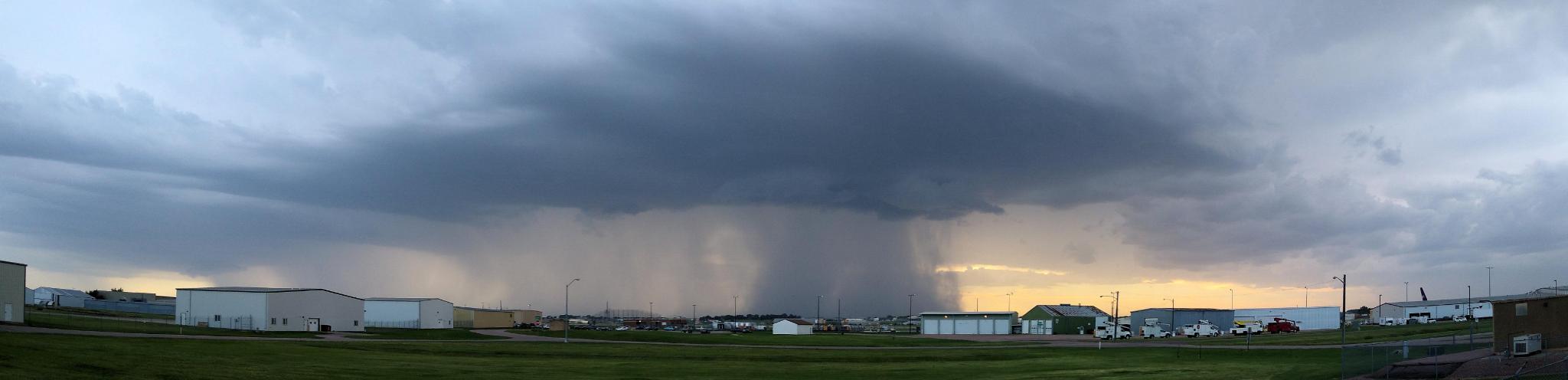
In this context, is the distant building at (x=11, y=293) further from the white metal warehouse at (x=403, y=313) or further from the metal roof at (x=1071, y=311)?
the metal roof at (x=1071, y=311)

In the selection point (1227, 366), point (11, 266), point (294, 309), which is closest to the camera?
point (1227, 366)

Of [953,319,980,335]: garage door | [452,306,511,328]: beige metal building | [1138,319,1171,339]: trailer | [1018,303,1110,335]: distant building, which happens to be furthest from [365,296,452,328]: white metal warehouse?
[1138,319,1171,339]: trailer

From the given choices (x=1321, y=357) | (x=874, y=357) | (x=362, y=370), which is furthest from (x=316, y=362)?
(x=1321, y=357)

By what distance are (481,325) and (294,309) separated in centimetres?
6037

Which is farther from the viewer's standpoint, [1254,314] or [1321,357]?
[1254,314]

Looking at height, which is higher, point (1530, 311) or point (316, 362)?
point (1530, 311)

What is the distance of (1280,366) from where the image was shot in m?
65.9

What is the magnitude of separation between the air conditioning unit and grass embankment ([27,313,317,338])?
348ft

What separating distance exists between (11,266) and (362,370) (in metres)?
60.7

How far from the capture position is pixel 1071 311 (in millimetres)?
188625

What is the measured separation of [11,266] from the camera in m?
96.1

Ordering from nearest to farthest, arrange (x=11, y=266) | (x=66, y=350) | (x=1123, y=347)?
(x=66, y=350), (x=11, y=266), (x=1123, y=347)

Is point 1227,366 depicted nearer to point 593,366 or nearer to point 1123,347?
point 1123,347

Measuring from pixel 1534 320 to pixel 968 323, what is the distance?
408ft
